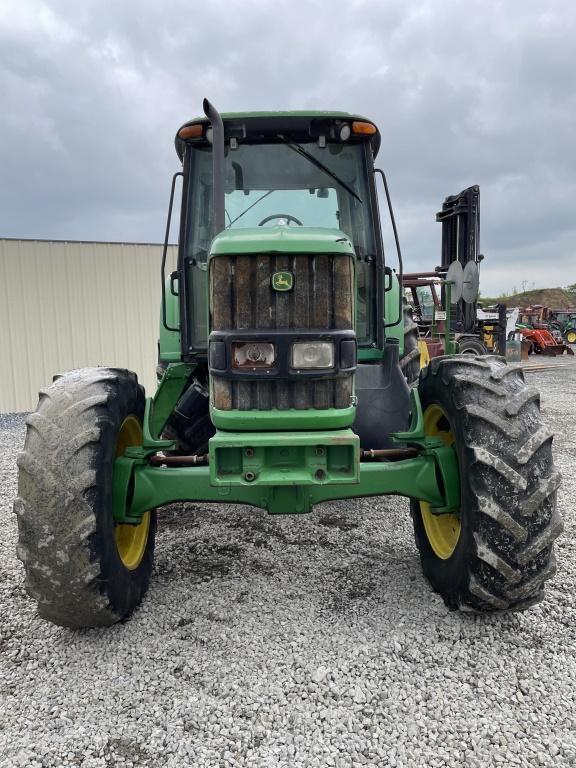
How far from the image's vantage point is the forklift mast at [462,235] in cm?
1216

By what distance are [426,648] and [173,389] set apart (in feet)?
7.10

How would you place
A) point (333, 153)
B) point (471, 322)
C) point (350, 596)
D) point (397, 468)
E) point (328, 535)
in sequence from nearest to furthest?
1. point (397, 468)
2. point (350, 596)
3. point (333, 153)
4. point (328, 535)
5. point (471, 322)

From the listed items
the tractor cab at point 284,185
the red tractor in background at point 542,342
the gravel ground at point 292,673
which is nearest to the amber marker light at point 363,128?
the tractor cab at point 284,185

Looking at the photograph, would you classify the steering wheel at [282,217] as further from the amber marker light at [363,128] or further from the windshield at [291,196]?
the amber marker light at [363,128]

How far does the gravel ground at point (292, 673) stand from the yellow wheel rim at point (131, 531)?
0.25 metres

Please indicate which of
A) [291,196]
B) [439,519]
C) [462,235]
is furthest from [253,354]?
[462,235]

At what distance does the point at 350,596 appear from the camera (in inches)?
120

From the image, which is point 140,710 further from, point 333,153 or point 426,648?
point 333,153

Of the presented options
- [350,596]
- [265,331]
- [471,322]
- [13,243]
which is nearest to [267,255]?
[265,331]

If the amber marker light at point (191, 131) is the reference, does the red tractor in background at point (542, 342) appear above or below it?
below

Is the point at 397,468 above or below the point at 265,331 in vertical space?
below

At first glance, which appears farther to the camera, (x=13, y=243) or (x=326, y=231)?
(x=13, y=243)

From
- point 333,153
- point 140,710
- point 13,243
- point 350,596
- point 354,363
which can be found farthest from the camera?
point 13,243

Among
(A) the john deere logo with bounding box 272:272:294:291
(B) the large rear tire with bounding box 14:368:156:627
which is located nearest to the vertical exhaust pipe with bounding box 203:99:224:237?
(A) the john deere logo with bounding box 272:272:294:291
